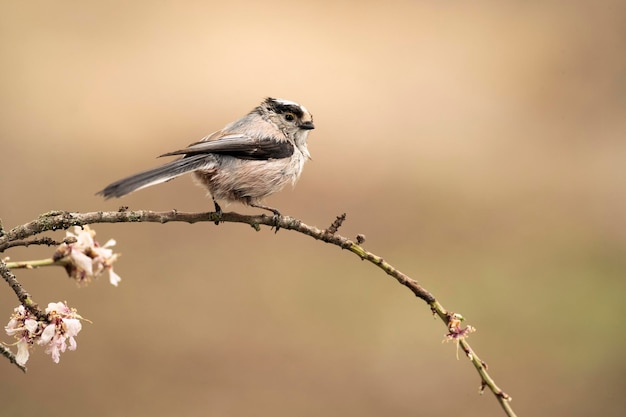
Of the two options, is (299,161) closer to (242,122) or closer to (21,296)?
(242,122)

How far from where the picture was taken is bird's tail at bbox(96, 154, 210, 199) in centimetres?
125

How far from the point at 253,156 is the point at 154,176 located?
2.68ft

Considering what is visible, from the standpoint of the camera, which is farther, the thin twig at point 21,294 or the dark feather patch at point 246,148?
the dark feather patch at point 246,148

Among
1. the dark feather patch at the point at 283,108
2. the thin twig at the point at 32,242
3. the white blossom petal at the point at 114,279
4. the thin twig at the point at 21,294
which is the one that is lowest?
the white blossom petal at the point at 114,279

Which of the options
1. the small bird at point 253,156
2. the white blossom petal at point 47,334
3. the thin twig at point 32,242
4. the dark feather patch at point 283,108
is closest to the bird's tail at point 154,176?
the small bird at point 253,156

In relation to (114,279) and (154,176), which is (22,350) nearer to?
(114,279)

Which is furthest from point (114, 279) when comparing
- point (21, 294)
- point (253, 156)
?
point (253, 156)

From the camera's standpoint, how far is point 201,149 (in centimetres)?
216

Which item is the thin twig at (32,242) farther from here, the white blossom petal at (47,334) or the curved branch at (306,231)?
the white blossom petal at (47,334)

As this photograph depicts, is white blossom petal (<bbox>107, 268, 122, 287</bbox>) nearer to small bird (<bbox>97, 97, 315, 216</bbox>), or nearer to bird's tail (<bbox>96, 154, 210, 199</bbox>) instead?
bird's tail (<bbox>96, 154, 210, 199</bbox>)

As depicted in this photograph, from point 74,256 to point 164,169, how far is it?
769 millimetres

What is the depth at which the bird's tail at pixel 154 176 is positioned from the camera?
1.25 meters

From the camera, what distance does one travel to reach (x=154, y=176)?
161 centimetres

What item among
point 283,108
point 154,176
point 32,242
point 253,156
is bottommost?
point 32,242
